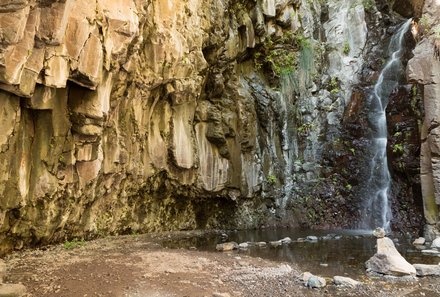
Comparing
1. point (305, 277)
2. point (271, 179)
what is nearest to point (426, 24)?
point (271, 179)

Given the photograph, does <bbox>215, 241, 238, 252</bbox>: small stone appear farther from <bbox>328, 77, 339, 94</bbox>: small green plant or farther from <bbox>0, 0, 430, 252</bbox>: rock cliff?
<bbox>328, 77, 339, 94</bbox>: small green plant

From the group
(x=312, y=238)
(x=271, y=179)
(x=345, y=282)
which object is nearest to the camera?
(x=345, y=282)

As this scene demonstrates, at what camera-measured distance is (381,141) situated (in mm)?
21703

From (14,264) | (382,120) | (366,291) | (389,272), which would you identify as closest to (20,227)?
(14,264)

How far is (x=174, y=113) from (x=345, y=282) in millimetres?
10998

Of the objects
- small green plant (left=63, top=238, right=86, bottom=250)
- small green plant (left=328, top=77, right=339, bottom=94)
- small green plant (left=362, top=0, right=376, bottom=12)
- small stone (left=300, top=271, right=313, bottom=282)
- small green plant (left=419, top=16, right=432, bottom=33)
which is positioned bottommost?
small stone (left=300, top=271, right=313, bottom=282)

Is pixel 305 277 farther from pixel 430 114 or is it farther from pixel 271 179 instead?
pixel 271 179

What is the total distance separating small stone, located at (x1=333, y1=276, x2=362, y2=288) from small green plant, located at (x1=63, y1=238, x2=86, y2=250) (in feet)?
25.8

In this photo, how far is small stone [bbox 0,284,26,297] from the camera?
6121 millimetres

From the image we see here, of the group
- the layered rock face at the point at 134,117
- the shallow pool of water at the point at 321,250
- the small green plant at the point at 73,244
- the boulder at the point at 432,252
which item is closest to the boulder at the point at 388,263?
the shallow pool of water at the point at 321,250

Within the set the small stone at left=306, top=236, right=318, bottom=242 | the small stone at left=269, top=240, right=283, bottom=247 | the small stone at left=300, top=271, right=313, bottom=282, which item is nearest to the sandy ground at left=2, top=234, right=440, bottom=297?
the small stone at left=300, top=271, right=313, bottom=282

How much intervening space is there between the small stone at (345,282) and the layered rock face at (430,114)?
9.70m

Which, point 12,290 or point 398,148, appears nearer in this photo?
point 12,290

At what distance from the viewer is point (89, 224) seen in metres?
13.1
